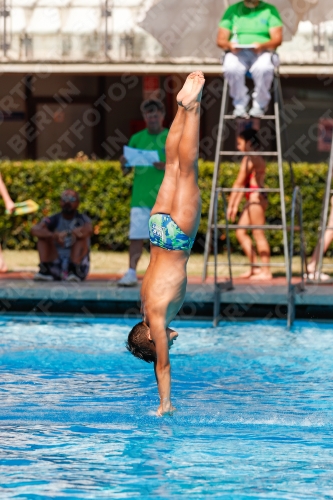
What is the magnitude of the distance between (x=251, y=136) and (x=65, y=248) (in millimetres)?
2419

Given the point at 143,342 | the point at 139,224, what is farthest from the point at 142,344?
the point at 139,224

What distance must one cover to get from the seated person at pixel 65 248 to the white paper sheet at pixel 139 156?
989mm

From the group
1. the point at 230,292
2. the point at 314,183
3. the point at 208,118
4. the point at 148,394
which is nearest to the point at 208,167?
the point at 314,183

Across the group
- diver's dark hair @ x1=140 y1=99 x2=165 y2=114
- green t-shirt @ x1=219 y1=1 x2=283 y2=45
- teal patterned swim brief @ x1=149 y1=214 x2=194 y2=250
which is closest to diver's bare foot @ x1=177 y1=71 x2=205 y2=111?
teal patterned swim brief @ x1=149 y1=214 x2=194 y2=250

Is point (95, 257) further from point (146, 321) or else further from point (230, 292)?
point (146, 321)

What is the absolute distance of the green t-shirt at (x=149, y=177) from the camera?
11.2 metres

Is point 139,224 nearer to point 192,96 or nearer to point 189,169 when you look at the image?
point 189,169

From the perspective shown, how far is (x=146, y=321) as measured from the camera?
6.44 meters

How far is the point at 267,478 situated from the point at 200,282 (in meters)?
6.23

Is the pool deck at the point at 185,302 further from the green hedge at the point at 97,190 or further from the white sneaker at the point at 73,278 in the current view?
the green hedge at the point at 97,190

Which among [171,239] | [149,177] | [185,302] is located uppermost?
[149,177]

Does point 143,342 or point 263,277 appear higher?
point 143,342

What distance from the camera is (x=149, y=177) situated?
11.3 m

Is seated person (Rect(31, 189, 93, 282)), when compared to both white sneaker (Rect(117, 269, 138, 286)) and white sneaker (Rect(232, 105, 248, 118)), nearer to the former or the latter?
white sneaker (Rect(117, 269, 138, 286))
